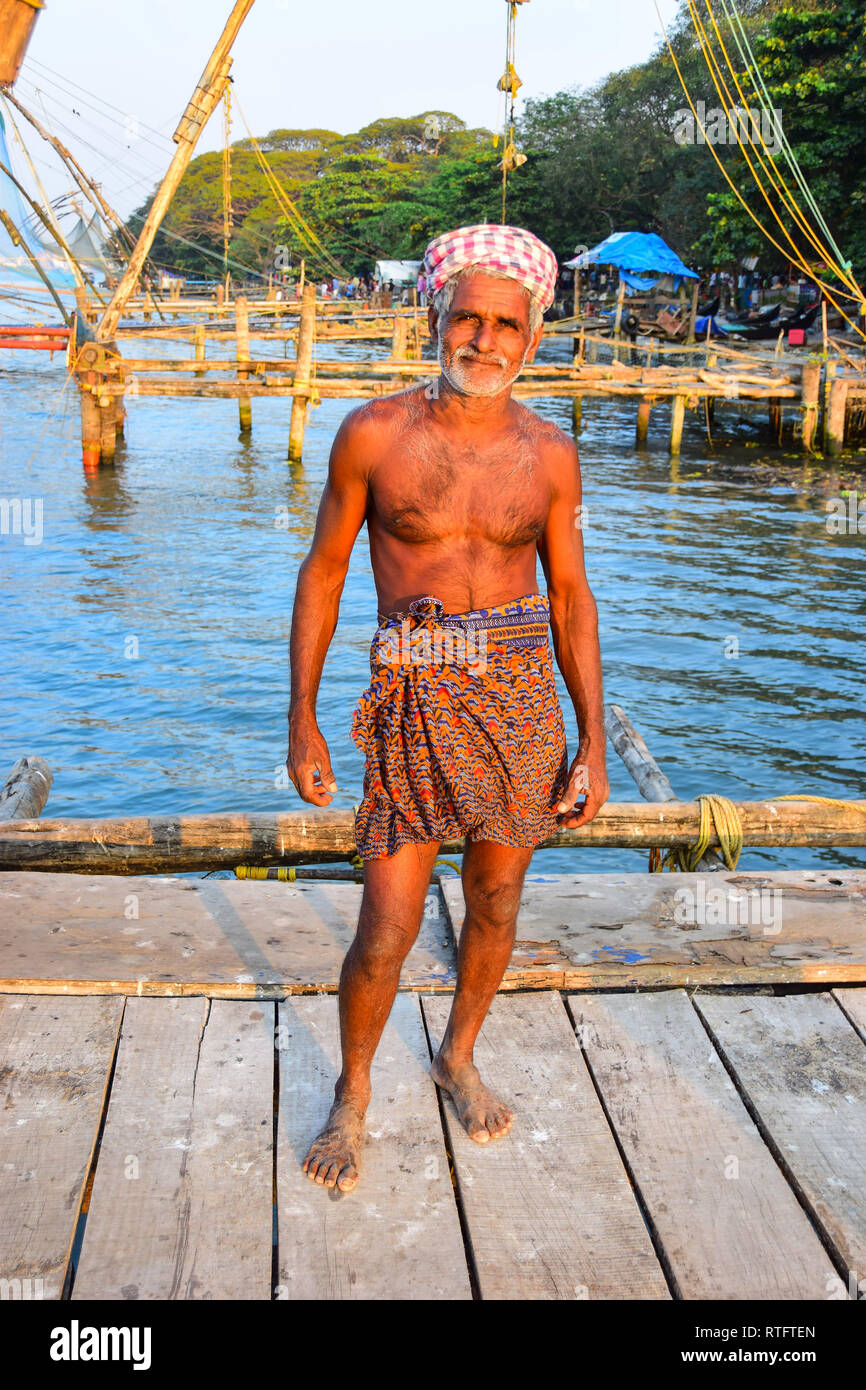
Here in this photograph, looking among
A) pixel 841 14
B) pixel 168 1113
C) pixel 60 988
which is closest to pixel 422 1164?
pixel 168 1113

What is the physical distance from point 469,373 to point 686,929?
1851 millimetres

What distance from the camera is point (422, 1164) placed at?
246cm

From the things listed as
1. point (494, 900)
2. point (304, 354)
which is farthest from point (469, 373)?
point (304, 354)

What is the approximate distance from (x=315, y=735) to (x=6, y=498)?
16339mm

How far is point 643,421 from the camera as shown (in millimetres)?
21625

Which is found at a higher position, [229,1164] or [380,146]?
[380,146]

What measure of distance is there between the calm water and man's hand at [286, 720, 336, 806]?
4.68 m

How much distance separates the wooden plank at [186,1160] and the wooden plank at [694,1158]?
79cm

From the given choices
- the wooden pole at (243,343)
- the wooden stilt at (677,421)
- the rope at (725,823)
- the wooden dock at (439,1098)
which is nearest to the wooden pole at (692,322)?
the wooden stilt at (677,421)

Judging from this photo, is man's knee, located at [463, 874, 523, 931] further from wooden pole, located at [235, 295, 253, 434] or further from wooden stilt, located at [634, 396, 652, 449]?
wooden stilt, located at [634, 396, 652, 449]

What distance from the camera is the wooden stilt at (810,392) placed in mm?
19922

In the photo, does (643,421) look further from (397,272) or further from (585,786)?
(397,272)
